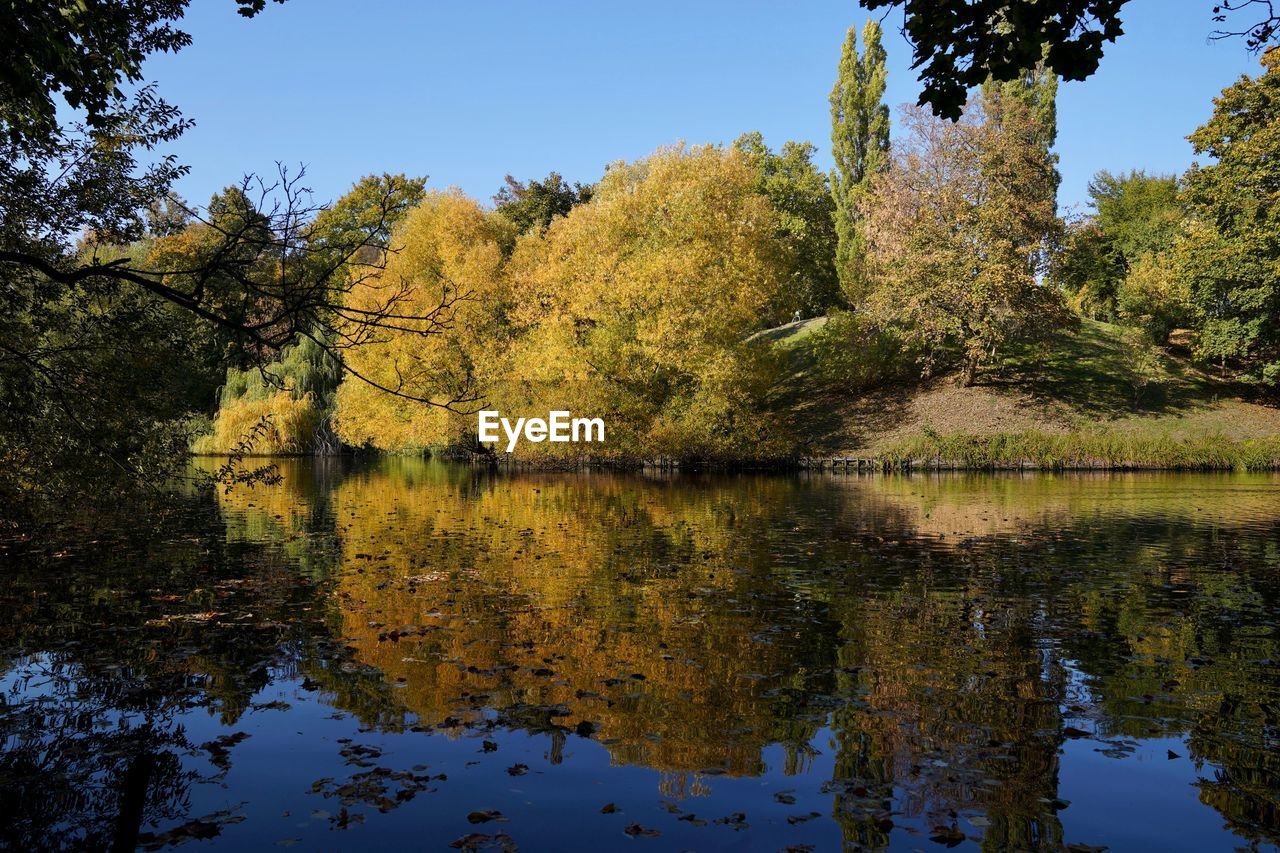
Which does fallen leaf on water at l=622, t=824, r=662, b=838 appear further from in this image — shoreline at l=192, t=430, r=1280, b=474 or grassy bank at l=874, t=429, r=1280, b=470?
grassy bank at l=874, t=429, r=1280, b=470

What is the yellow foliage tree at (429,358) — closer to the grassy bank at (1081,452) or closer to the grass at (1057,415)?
the grass at (1057,415)

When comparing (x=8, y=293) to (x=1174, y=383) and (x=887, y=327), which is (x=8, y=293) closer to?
(x=887, y=327)

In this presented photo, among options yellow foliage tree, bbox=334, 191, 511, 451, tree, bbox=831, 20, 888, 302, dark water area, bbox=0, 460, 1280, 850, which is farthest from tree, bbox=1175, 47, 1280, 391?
yellow foliage tree, bbox=334, 191, 511, 451

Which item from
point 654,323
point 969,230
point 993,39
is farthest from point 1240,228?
point 993,39

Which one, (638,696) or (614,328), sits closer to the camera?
(638,696)

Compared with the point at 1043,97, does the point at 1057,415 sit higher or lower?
lower

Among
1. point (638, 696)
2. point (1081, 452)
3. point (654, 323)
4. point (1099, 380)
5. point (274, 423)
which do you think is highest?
point (654, 323)

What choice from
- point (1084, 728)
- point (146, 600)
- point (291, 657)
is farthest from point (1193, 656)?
point (146, 600)

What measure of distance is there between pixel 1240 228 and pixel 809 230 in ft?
88.8

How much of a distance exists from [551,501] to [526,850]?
21005 mm

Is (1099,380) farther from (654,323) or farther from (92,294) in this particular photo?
(92,294)

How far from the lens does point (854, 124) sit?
59.2 m

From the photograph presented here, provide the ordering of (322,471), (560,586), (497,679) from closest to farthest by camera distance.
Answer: (497,679)
(560,586)
(322,471)

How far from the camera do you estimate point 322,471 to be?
38.4m
